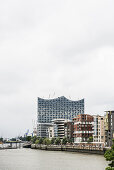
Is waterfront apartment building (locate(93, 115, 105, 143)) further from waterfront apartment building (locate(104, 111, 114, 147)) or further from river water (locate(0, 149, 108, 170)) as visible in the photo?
river water (locate(0, 149, 108, 170))

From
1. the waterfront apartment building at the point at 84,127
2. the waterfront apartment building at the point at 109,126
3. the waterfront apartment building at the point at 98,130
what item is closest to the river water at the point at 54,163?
the waterfront apartment building at the point at 109,126

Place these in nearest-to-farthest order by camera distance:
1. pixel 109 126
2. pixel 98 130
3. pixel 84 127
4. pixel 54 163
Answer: pixel 54 163
pixel 109 126
pixel 98 130
pixel 84 127

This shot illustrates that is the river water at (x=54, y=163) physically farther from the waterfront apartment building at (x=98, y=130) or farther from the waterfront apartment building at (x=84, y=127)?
the waterfront apartment building at (x=84, y=127)

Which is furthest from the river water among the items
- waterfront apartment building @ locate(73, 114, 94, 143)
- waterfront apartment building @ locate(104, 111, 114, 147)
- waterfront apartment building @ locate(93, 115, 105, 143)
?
waterfront apartment building @ locate(73, 114, 94, 143)

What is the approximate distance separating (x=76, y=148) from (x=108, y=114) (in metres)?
22.2

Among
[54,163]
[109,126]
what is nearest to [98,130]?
[109,126]

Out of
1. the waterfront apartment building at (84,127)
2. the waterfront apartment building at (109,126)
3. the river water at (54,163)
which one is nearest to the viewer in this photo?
the river water at (54,163)

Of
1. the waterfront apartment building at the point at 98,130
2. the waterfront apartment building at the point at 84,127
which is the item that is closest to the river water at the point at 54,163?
the waterfront apartment building at the point at 98,130

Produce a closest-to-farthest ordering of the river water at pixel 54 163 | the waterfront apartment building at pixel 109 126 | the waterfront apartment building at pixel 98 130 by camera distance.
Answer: the river water at pixel 54 163 < the waterfront apartment building at pixel 109 126 < the waterfront apartment building at pixel 98 130

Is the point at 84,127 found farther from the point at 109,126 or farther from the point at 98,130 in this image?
the point at 109,126

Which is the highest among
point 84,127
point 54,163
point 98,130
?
point 84,127

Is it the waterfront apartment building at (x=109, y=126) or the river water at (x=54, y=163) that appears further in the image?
the waterfront apartment building at (x=109, y=126)

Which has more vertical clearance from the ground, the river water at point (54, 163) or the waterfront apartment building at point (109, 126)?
the waterfront apartment building at point (109, 126)

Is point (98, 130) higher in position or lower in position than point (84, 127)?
lower
